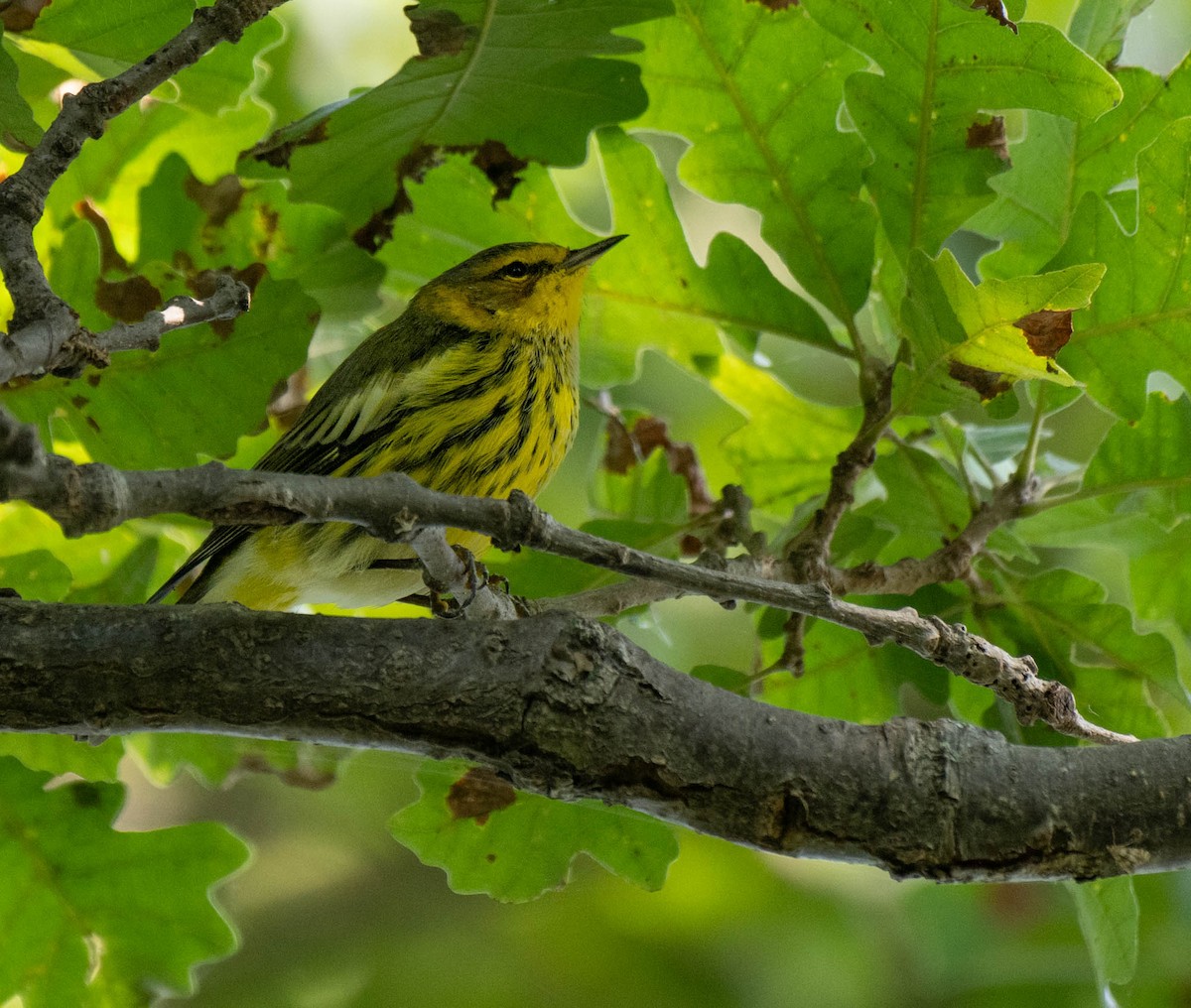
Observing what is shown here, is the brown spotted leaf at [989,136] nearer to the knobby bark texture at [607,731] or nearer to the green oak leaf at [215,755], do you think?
the knobby bark texture at [607,731]

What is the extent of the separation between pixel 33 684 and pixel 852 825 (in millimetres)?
1040

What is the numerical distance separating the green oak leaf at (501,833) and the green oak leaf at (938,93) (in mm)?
1171

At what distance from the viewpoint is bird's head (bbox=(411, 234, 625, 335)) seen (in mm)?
2664

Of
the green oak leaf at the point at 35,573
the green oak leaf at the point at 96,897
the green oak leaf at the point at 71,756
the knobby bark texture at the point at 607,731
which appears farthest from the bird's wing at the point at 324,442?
the knobby bark texture at the point at 607,731

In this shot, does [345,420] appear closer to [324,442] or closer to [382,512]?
[324,442]

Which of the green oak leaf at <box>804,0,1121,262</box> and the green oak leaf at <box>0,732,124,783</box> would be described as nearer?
the green oak leaf at <box>804,0,1121,262</box>

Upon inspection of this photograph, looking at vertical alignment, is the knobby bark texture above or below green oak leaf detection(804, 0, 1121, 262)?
below

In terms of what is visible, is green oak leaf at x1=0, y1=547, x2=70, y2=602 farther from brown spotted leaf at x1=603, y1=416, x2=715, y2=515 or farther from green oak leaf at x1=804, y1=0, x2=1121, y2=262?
green oak leaf at x1=804, y1=0, x2=1121, y2=262

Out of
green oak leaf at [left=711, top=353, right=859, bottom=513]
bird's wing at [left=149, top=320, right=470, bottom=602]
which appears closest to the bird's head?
bird's wing at [left=149, top=320, right=470, bottom=602]

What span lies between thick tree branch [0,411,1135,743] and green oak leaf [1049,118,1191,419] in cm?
65

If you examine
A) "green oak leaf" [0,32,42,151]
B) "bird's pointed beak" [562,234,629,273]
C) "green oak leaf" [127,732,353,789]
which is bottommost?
"green oak leaf" [127,732,353,789]

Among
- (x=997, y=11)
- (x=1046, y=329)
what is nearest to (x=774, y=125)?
(x=997, y=11)

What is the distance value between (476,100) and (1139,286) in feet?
3.80

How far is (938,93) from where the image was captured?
7.20 feet
